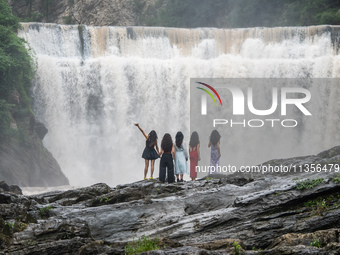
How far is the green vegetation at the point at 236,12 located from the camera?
155 ft

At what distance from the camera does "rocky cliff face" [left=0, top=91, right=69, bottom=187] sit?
28578mm

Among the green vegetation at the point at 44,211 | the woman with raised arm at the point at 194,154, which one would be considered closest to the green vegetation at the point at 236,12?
the woman with raised arm at the point at 194,154

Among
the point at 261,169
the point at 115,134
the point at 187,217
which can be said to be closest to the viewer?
the point at 187,217

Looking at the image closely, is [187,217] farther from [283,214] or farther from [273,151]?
[273,151]

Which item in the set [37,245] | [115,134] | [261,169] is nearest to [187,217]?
[37,245]

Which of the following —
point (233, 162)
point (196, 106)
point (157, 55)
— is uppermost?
point (157, 55)

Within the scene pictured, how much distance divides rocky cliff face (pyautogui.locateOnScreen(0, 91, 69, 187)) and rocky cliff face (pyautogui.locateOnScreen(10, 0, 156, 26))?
76.5 ft

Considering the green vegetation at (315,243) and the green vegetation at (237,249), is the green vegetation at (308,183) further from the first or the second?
the green vegetation at (237,249)

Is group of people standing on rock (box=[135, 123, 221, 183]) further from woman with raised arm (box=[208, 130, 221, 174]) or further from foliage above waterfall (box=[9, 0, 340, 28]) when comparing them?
foliage above waterfall (box=[9, 0, 340, 28])

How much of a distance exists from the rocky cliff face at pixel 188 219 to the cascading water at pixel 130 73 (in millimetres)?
18703

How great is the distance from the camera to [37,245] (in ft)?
32.9

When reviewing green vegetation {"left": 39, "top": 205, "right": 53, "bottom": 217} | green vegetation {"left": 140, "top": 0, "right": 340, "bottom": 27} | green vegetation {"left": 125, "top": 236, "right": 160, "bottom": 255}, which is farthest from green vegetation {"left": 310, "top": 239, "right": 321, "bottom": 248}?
green vegetation {"left": 140, "top": 0, "right": 340, "bottom": 27}

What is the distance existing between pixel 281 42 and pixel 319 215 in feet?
84.0

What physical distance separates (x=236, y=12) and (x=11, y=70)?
1055 inches
